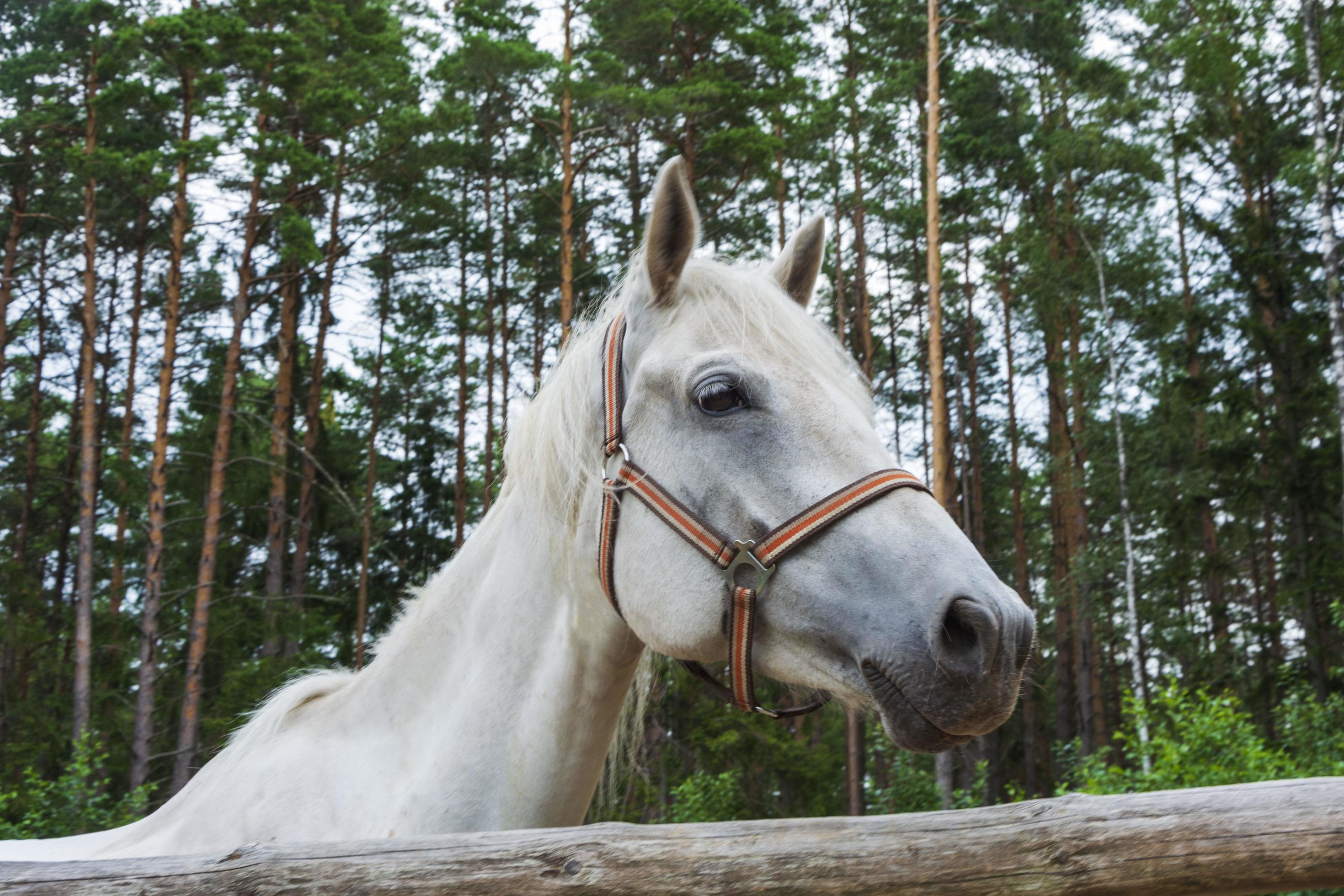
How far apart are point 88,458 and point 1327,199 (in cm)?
1796

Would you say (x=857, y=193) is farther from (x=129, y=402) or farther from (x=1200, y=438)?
(x=129, y=402)

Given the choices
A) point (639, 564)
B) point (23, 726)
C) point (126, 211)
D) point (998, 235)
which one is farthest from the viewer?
point (998, 235)

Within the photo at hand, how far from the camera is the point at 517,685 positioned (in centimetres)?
218

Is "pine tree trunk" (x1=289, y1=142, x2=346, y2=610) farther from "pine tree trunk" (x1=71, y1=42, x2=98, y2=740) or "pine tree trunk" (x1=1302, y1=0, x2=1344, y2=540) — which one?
"pine tree trunk" (x1=1302, y1=0, x2=1344, y2=540)

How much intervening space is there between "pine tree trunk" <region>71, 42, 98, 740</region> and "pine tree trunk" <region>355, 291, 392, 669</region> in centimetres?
389

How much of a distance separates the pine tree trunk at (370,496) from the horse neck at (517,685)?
12.9 meters

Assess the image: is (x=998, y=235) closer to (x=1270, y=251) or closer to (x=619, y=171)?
(x=1270, y=251)

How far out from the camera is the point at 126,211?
59.9ft

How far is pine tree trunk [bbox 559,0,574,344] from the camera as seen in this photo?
1377 centimetres

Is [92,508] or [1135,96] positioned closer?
[92,508]

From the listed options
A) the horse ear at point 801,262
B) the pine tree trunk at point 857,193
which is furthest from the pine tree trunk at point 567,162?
the horse ear at point 801,262

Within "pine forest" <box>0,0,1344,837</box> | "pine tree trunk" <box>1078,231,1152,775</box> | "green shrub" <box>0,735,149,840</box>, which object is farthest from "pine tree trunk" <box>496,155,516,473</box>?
"pine tree trunk" <box>1078,231,1152,775</box>

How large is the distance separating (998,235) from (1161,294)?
418cm

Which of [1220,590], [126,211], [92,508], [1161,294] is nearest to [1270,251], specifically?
[1161,294]
